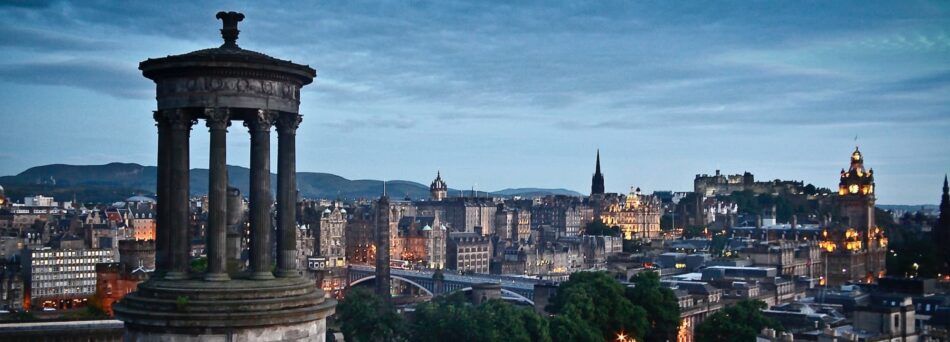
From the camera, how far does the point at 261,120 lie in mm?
14586

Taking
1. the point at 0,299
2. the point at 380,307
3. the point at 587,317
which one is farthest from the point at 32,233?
the point at 587,317

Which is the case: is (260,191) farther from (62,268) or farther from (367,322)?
(62,268)

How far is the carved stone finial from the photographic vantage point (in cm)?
1527

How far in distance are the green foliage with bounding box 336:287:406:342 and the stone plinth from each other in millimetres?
53558

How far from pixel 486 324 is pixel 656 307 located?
1478 centimetres

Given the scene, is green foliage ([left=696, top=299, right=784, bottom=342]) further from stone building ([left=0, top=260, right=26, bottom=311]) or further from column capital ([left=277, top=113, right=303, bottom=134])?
stone building ([left=0, top=260, right=26, bottom=311])

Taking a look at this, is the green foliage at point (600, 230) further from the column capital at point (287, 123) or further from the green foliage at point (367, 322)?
the column capital at point (287, 123)

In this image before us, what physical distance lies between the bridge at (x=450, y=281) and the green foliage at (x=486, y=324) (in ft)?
91.9

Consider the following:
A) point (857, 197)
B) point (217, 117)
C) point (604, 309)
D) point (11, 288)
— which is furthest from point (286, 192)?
point (857, 197)

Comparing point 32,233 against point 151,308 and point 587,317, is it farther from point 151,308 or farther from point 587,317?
point 151,308

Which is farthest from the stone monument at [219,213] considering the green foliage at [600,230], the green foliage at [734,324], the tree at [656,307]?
the green foliage at [600,230]

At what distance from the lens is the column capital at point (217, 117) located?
46.9 ft

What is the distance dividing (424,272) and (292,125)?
4273 inches

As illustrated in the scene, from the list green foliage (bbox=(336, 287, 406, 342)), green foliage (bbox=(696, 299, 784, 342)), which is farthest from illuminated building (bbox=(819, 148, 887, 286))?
green foliage (bbox=(336, 287, 406, 342))
